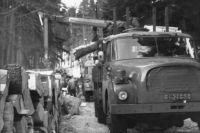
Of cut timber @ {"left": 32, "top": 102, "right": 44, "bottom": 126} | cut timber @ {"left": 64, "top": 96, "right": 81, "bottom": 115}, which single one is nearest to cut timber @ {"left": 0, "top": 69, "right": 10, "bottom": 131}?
cut timber @ {"left": 32, "top": 102, "right": 44, "bottom": 126}

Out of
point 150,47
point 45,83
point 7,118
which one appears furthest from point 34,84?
point 150,47

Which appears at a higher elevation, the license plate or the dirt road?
the license plate

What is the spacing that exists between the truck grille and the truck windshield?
128 cm

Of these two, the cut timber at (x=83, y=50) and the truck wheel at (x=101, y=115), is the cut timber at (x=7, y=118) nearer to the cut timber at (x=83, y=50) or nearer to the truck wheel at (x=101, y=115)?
the truck wheel at (x=101, y=115)

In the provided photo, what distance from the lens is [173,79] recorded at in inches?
313

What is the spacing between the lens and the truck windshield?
928 centimetres

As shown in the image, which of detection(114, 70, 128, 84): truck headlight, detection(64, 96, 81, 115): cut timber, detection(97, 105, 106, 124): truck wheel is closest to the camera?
detection(114, 70, 128, 84): truck headlight

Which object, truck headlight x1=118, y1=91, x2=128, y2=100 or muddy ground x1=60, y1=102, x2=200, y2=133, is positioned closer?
truck headlight x1=118, y1=91, x2=128, y2=100

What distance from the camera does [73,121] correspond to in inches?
503

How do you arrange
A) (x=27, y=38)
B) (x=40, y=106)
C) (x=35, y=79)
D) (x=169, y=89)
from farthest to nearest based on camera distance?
(x=27, y=38)
(x=169, y=89)
(x=40, y=106)
(x=35, y=79)

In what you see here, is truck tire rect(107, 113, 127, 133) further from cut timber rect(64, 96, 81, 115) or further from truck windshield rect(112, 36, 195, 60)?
cut timber rect(64, 96, 81, 115)

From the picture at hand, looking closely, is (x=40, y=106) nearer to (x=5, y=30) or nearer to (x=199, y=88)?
(x=199, y=88)

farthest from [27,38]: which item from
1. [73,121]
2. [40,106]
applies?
[40,106]

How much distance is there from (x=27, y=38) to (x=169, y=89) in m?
23.7
